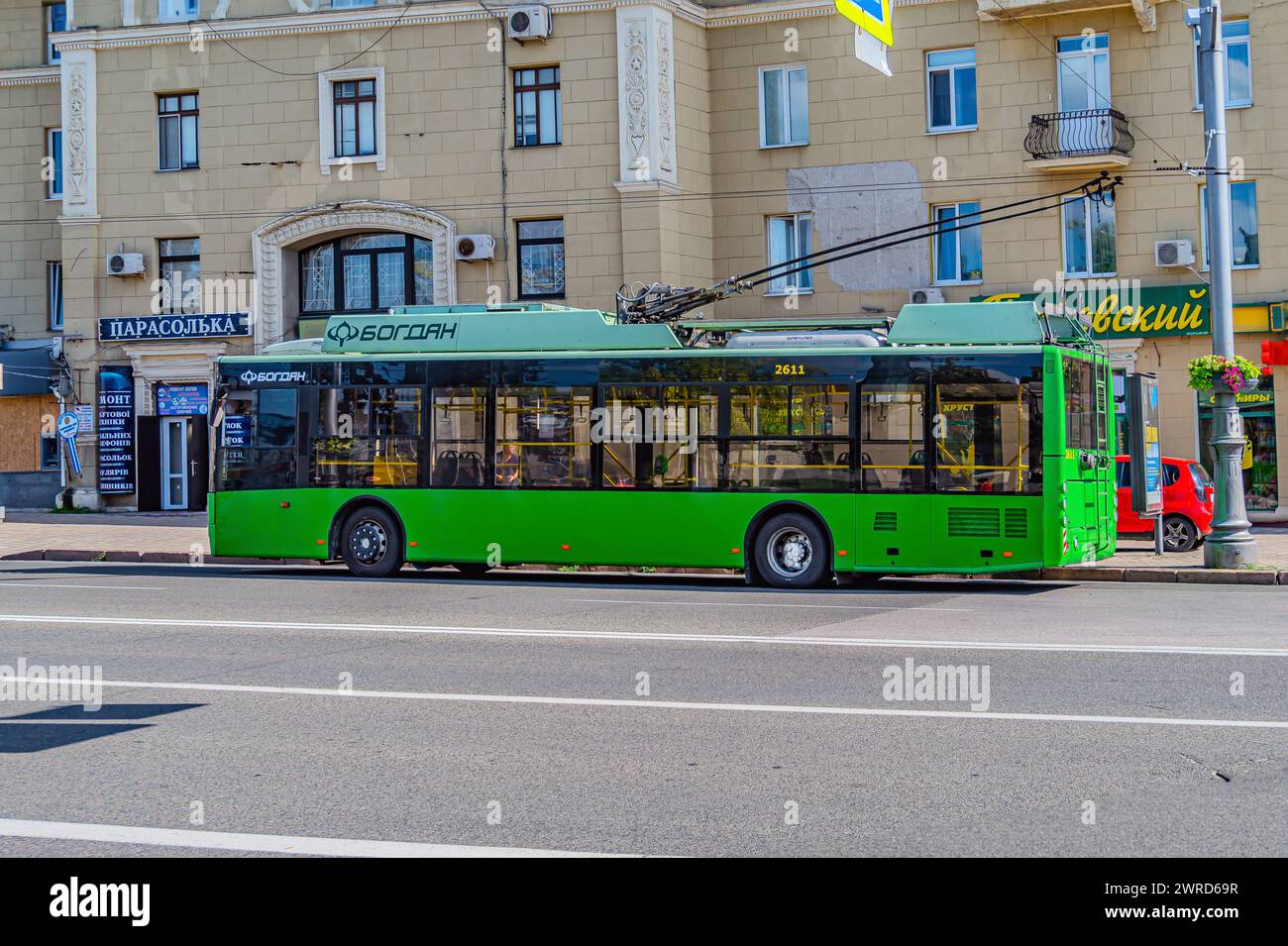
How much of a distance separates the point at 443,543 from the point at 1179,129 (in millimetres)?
17330

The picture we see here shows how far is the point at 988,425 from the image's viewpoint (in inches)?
677

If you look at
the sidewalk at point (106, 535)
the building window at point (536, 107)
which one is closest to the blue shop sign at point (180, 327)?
the sidewalk at point (106, 535)

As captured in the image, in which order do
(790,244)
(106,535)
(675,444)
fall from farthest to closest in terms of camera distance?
(790,244), (106,535), (675,444)

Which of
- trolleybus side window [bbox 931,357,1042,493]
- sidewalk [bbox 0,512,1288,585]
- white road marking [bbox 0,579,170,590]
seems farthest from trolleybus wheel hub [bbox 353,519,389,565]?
trolleybus side window [bbox 931,357,1042,493]

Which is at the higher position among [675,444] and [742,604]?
[675,444]

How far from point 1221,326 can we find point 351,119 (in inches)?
762

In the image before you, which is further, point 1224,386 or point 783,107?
point 783,107

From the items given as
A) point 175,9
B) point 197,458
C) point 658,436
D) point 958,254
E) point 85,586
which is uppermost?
point 175,9

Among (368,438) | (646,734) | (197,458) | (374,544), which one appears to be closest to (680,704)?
(646,734)

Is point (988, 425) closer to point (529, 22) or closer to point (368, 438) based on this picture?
point (368, 438)

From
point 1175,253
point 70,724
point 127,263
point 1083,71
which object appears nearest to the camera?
point 70,724

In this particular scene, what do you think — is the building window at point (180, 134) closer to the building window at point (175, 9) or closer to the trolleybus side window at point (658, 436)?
the building window at point (175, 9)

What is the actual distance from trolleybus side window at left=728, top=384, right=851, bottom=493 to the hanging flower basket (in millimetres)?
4812

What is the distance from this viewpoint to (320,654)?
11258mm
